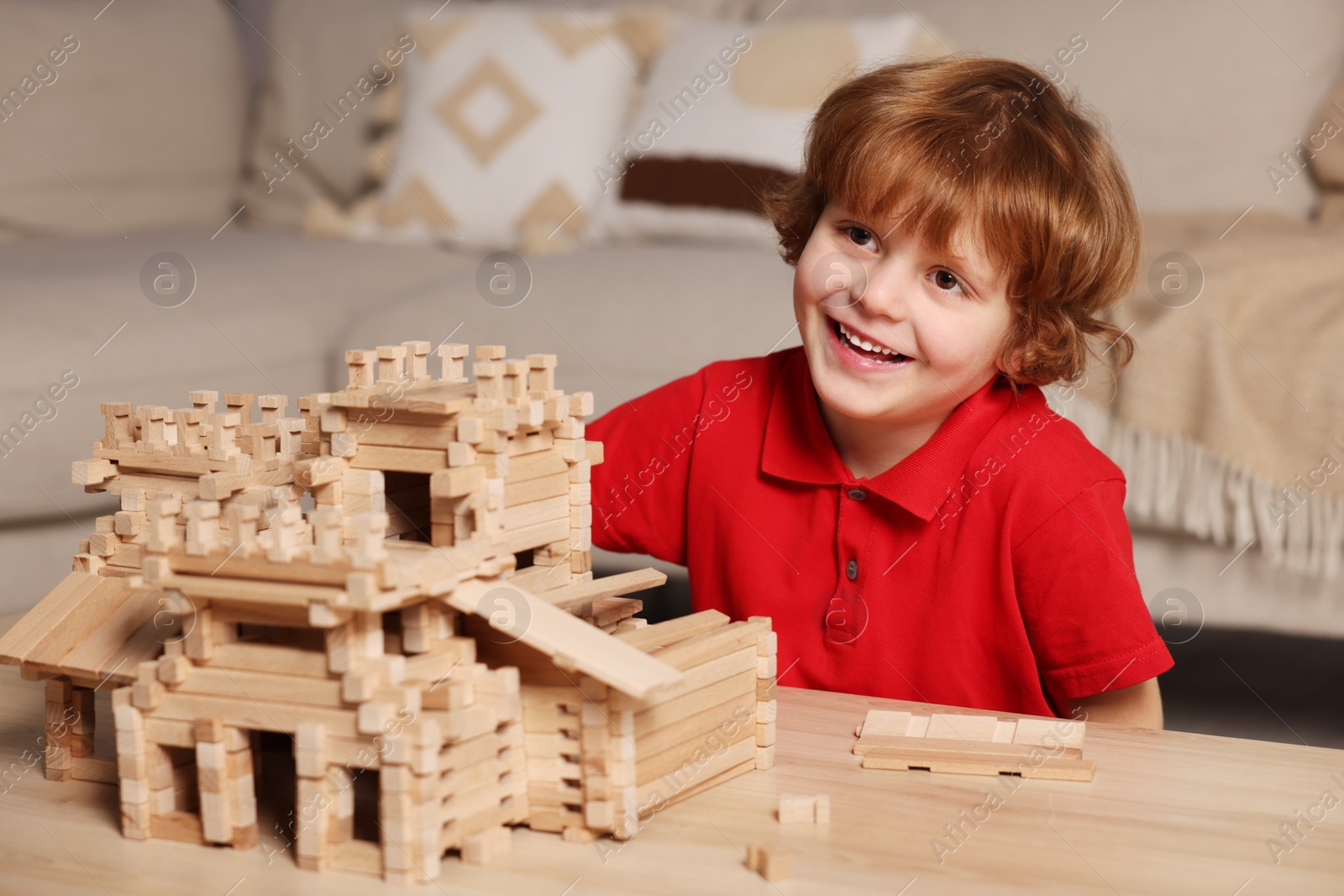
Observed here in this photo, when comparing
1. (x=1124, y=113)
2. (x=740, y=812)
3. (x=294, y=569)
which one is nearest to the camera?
(x=294, y=569)

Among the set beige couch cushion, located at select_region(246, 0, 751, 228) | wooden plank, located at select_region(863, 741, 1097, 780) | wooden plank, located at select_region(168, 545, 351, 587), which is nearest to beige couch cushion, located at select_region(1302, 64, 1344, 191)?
beige couch cushion, located at select_region(246, 0, 751, 228)

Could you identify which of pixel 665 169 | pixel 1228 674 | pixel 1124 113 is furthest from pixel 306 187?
pixel 1228 674

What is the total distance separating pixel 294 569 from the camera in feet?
2.30

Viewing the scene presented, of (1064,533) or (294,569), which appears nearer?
(294,569)

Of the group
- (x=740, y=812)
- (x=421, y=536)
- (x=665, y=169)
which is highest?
(x=665, y=169)

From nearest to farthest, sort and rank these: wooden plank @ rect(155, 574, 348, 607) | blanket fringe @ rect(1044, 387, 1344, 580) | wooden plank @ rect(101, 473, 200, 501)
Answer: wooden plank @ rect(155, 574, 348, 607), wooden plank @ rect(101, 473, 200, 501), blanket fringe @ rect(1044, 387, 1344, 580)

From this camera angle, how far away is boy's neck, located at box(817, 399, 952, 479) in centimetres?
127

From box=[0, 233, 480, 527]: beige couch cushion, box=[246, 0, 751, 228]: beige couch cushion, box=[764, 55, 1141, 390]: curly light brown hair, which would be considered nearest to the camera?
box=[764, 55, 1141, 390]: curly light brown hair

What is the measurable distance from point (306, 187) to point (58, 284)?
38.9 inches

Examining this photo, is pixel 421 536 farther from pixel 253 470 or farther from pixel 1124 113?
pixel 1124 113

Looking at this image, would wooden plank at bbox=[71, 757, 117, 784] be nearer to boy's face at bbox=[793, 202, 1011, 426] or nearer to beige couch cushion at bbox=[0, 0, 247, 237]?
boy's face at bbox=[793, 202, 1011, 426]

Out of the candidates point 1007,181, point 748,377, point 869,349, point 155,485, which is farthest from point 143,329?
point 1007,181

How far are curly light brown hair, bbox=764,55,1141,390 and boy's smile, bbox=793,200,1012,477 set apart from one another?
2 centimetres

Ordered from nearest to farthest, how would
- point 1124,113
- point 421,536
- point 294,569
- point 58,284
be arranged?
point 294,569 < point 421,536 < point 58,284 < point 1124,113
